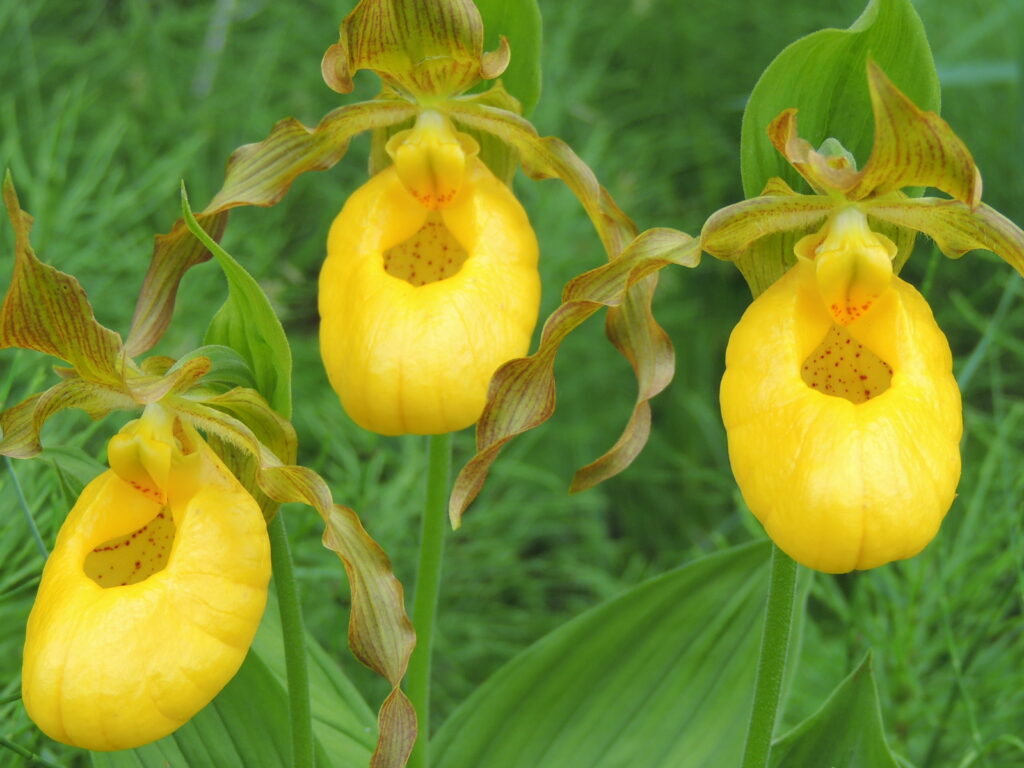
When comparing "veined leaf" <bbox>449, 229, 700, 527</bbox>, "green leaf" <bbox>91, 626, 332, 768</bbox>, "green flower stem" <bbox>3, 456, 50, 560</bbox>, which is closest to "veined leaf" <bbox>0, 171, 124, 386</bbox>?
"green flower stem" <bbox>3, 456, 50, 560</bbox>

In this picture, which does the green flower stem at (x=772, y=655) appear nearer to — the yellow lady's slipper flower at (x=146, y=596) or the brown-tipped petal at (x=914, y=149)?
the brown-tipped petal at (x=914, y=149)

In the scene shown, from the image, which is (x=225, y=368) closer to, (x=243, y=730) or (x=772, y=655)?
(x=243, y=730)

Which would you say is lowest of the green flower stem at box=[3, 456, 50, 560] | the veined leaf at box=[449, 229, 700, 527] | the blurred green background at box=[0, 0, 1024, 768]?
the blurred green background at box=[0, 0, 1024, 768]

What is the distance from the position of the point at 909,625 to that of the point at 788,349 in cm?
70

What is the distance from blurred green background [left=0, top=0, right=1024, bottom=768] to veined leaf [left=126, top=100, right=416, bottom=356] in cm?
37

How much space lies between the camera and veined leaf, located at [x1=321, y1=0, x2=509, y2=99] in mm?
1064

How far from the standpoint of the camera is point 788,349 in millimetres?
973

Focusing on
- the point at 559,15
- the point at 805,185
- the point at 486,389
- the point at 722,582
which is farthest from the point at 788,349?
the point at 559,15

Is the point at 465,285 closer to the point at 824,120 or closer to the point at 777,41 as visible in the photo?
the point at 824,120

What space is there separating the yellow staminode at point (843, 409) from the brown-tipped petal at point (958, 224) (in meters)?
0.03

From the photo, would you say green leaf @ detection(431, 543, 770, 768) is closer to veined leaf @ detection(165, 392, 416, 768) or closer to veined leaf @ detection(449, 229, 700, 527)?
veined leaf @ detection(449, 229, 700, 527)

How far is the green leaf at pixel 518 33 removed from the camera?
1178mm

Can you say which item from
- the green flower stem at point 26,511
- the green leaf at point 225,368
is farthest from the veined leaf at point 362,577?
the green flower stem at point 26,511

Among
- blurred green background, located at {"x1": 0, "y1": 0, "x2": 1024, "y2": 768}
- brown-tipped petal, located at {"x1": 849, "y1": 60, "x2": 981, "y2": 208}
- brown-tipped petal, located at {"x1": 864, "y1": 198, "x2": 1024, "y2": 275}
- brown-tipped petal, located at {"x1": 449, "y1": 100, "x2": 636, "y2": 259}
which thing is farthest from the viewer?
blurred green background, located at {"x1": 0, "y1": 0, "x2": 1024, "y2": 768}
